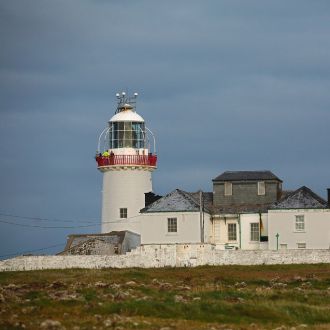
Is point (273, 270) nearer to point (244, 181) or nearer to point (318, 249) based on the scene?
point (318, 249)

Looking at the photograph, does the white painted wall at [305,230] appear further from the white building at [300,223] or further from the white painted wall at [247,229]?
the white painted wall at [247,229]

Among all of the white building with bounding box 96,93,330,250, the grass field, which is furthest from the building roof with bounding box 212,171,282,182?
the grass field

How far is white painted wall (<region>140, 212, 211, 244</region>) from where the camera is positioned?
67750mm

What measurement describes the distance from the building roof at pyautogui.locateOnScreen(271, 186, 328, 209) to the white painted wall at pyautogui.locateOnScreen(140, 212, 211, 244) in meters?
4.50

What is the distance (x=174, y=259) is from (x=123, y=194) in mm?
10647

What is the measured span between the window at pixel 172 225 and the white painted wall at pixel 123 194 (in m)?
4.21

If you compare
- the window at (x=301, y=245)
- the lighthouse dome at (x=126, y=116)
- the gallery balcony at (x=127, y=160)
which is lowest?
the window at (x=301, y=245)

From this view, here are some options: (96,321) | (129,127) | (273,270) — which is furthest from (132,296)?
(129,127)

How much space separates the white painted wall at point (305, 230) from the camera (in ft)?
217

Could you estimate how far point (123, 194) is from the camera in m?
73.0

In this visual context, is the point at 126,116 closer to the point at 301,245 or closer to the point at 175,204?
the point at 175,204

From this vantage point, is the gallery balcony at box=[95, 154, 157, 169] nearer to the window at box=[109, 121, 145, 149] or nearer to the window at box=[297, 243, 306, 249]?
the window at box=[109, 121, 145, 149]

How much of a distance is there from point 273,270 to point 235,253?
415cm

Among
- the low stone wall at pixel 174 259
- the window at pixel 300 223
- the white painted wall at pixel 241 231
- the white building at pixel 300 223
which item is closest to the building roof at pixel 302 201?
the white building at pixel 300 223
